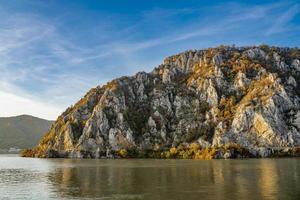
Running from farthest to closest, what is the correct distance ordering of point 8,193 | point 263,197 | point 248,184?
point 248,184 → point 8,193 → point 263,197

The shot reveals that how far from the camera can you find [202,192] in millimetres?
64875

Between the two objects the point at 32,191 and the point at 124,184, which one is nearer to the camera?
the point at 32,191

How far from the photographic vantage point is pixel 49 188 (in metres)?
75.5

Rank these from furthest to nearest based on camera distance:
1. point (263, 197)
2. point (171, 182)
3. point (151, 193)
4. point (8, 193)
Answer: point (171, 182)
point (8, 193)
point (151, 193)
point (263, 197)

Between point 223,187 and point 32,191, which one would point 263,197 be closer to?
point 223,187

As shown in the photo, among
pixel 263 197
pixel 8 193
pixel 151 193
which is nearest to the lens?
pixel 263 197

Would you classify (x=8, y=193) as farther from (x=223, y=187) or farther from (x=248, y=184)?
(x=248, y=184)

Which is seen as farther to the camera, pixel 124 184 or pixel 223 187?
pixel 124 184

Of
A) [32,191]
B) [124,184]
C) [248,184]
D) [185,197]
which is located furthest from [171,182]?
[32,191]

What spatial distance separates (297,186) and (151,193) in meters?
26.5

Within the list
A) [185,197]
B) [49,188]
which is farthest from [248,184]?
[49,188]

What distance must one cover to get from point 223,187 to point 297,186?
13045 millimetres

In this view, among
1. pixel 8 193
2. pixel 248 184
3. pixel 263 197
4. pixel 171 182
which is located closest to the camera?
pixel 263 197

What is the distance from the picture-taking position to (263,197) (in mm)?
58656
